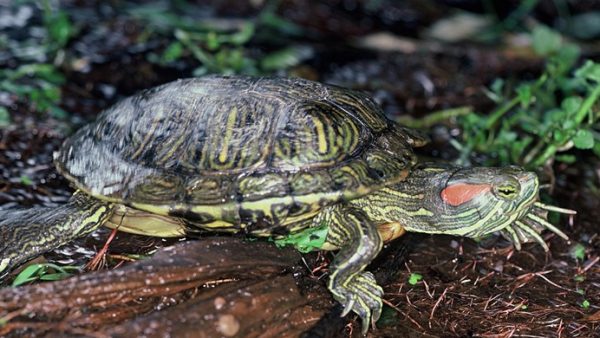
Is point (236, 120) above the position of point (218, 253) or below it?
above

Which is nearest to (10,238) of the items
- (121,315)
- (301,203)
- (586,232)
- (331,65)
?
(121,315)

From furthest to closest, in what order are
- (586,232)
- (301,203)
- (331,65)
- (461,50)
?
(461,50) → (331,65) → (586,232) → (301,203)

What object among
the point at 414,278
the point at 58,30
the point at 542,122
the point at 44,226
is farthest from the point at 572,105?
the point at 58,30

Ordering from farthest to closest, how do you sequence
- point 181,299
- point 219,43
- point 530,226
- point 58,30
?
point 219,43
point 58,30
point 530,226
point 181,299

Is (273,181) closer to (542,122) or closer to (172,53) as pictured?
(542,122)

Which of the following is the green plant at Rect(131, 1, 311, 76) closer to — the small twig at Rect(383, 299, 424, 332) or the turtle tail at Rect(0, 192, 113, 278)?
the turtle tail at Rect(0, 192, 113, 278)

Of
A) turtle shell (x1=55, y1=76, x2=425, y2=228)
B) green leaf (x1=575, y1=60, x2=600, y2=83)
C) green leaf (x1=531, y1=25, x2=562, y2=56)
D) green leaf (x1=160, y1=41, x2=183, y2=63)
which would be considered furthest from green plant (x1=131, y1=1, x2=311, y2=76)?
green leaf (x1=575, y1=60, x2=600, y2=83)

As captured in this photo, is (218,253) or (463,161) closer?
(218,253)

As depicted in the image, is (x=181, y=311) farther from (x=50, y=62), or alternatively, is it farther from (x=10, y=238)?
(x=50, y=62)
